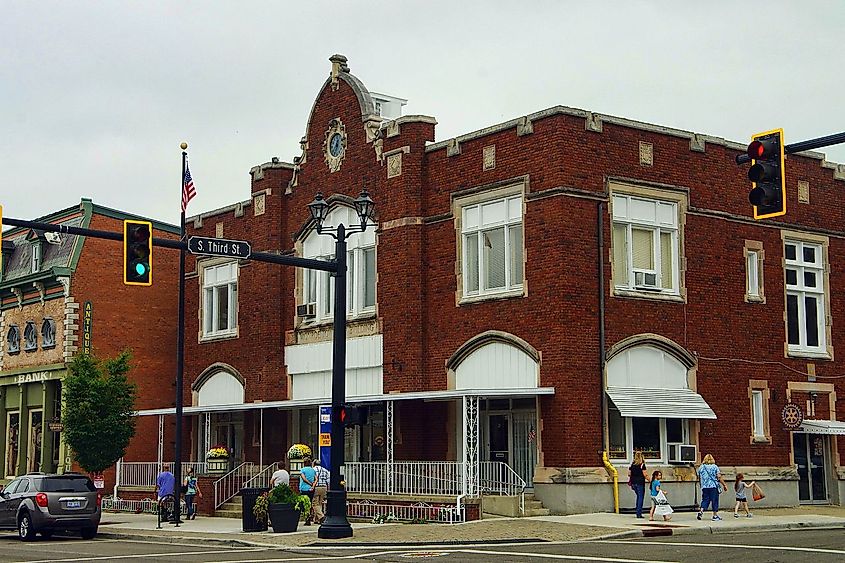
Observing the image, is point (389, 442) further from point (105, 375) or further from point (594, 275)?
point (105, 375)

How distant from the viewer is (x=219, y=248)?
24.9m

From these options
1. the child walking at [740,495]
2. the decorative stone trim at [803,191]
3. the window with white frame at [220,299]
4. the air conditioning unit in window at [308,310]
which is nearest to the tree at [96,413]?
the window with white frame at [220,299]

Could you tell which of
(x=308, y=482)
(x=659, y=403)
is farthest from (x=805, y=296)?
(x=308, y=482)

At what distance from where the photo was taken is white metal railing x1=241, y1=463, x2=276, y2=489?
35522 millimetres

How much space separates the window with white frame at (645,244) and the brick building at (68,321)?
21072mm

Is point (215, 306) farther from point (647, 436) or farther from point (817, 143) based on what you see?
point (817, 143)

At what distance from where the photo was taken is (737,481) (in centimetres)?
2884

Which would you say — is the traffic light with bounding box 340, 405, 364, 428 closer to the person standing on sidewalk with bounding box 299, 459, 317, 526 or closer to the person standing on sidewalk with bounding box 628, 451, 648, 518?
the person standing on sidewalk with bounding box 299, 459, 317, 526

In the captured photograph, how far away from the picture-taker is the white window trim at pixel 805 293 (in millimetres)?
33750

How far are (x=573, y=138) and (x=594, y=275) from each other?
3.36 m

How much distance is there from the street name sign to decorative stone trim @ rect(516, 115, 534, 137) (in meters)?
8.73

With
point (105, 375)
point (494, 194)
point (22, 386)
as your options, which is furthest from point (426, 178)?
point (22, 386)

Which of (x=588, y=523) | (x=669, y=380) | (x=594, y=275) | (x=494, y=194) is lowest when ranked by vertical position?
(x=588, y=523)

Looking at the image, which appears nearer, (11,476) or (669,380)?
(669,380)
